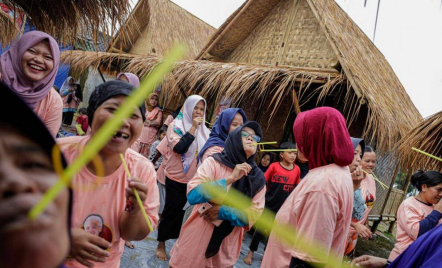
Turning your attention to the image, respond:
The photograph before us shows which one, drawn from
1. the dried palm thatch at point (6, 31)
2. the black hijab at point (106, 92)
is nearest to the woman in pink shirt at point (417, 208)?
the black hijab at point (106, 92)

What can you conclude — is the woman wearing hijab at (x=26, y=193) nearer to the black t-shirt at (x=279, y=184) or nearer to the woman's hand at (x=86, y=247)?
the woman's hand at (x=86, y=247)

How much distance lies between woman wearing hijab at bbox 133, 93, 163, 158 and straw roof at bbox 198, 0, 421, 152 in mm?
2893

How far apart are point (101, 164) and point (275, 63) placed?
648 cm

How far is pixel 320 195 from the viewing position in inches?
65.6

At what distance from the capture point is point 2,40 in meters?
4.71

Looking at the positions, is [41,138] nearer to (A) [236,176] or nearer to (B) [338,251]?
(B) [338,251]

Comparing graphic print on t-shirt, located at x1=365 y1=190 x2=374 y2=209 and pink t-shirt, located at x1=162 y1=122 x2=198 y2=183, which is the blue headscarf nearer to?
pink t-shirt, located at x1=162 y1=122 x2=198 y2=183

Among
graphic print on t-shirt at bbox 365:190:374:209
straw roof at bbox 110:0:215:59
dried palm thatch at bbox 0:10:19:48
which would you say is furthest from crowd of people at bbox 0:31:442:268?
straw roof at bbox 110:0:215:59

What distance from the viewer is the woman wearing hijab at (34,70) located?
206 cm

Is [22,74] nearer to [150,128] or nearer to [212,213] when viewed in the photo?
[212,213]

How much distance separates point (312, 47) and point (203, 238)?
571 cm

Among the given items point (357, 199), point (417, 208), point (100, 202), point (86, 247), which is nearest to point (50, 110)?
point (100, 202)

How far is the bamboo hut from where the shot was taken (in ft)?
17.3

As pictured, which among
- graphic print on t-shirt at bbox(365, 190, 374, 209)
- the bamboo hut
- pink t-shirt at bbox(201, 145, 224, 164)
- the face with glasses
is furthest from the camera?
the bamboo hut
